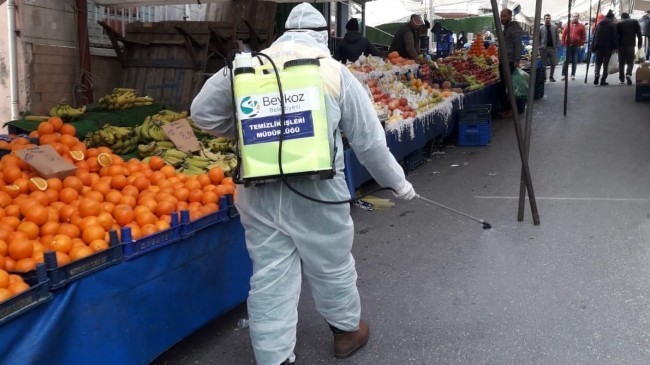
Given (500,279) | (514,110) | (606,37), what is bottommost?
(500,279)

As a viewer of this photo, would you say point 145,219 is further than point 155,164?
No

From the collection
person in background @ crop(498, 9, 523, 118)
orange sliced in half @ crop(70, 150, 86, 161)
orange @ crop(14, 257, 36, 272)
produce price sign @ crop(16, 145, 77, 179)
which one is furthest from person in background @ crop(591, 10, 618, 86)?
orange @ crop(14, 257, 36, 272)

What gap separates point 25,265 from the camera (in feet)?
9.75

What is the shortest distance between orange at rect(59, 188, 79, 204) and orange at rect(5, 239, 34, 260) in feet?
2.71

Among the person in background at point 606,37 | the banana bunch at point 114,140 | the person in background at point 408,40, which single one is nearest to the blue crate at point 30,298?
the banana bunch at point 114,140

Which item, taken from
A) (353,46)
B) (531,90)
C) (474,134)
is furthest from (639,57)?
(531,90)

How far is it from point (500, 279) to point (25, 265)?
10.9 feet

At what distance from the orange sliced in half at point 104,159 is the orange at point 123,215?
3.57 ft

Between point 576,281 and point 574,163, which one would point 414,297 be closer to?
point 576,281

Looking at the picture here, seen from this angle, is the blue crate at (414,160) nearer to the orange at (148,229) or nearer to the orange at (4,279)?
the orange at (148,229)

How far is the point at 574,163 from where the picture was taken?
29.2 ft

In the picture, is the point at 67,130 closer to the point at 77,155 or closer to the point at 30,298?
the point at 77,155

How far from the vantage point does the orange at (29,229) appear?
10.9 feet

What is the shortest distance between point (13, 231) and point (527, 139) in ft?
15.4
